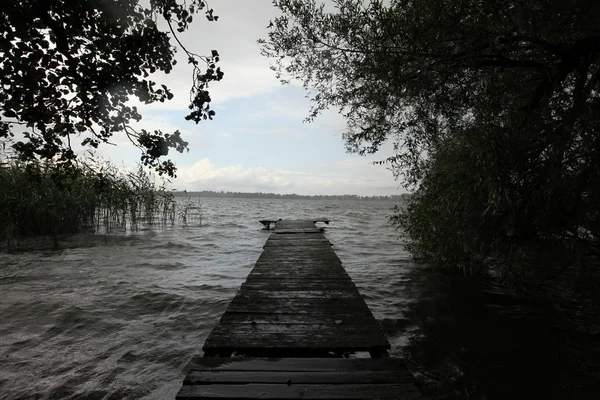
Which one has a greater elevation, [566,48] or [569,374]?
[566,48]

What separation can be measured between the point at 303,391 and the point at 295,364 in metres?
0.47

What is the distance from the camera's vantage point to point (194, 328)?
580 cm

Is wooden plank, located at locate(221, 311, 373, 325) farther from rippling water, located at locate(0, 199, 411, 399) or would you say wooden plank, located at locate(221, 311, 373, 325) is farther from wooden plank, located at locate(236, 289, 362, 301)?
rippling water, located at locate(0, 199, 411, 399)

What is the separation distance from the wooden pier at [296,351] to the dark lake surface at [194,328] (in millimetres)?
1127

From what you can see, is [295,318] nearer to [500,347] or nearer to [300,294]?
[300,294]

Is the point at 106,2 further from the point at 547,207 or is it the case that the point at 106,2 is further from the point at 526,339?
the point at 526,339

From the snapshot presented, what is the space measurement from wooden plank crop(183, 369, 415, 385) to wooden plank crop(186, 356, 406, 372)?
2.6 inches

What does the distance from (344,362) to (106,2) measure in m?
4.03

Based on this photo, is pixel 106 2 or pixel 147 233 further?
pixel 147 233

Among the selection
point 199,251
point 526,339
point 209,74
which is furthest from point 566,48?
point 199,251

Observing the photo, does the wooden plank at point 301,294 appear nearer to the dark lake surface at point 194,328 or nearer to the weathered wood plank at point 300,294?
the weathered wood plank at point 300,294

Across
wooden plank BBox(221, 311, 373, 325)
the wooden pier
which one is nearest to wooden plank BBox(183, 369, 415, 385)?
the wooden pier

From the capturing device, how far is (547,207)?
469cm

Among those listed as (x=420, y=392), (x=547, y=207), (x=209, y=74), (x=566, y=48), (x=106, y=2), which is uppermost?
(x=566, y=48)
